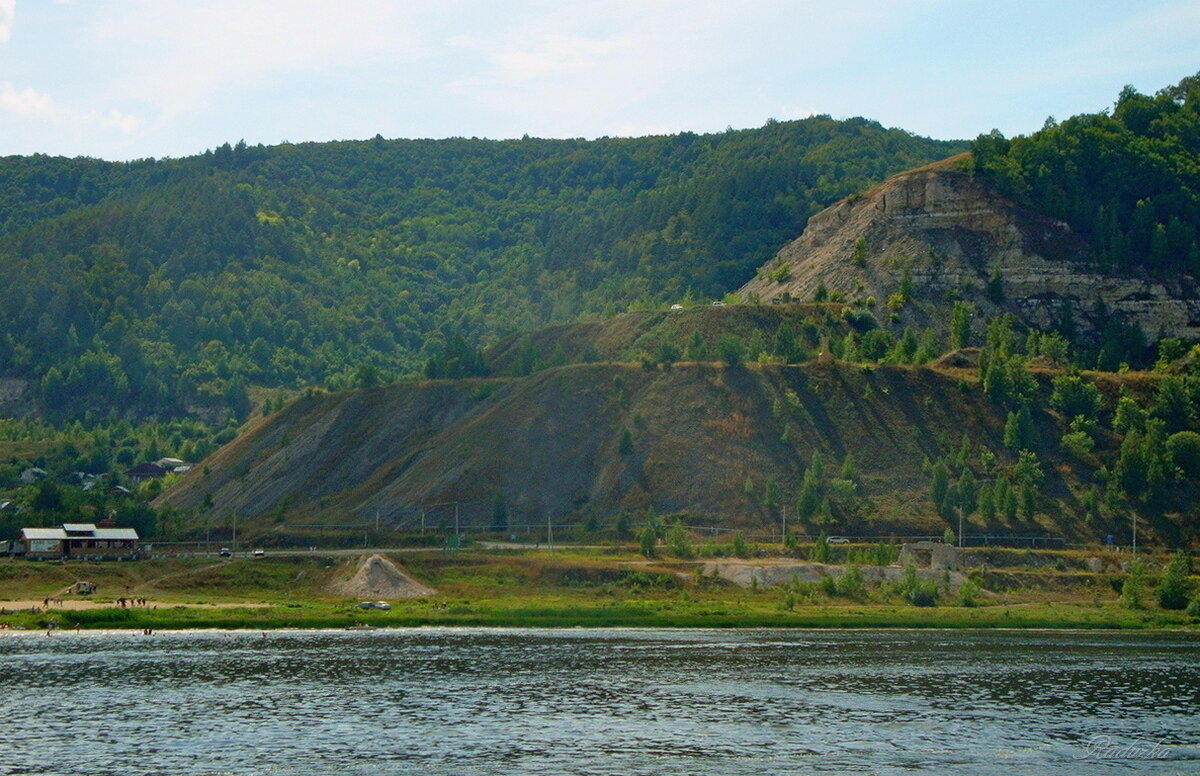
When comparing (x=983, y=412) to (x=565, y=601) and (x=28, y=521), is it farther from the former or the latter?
(x=28, y=521)

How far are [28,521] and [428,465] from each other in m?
46.8

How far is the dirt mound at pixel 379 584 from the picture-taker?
471 feet

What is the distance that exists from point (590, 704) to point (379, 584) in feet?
203

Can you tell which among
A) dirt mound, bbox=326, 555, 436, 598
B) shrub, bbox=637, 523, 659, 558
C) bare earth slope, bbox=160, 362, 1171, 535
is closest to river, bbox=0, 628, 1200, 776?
dirt mound, bbox=326, 555, 436, 598

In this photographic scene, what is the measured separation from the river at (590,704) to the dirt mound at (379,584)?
1942 centimetres

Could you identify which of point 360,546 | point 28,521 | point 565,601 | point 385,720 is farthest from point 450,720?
point 28,521

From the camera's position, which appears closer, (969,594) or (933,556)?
(969,594)

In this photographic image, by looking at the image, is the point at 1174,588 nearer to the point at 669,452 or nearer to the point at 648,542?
the point at 648,542

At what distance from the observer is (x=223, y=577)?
148125mm

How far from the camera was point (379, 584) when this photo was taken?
14462cm

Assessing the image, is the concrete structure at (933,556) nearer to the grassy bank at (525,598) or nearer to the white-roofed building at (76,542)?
the grassy bank at (525,598)

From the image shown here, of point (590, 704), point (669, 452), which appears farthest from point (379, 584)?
point (590, 704)

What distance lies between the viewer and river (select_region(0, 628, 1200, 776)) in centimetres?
7075

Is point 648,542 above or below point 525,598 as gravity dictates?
above
